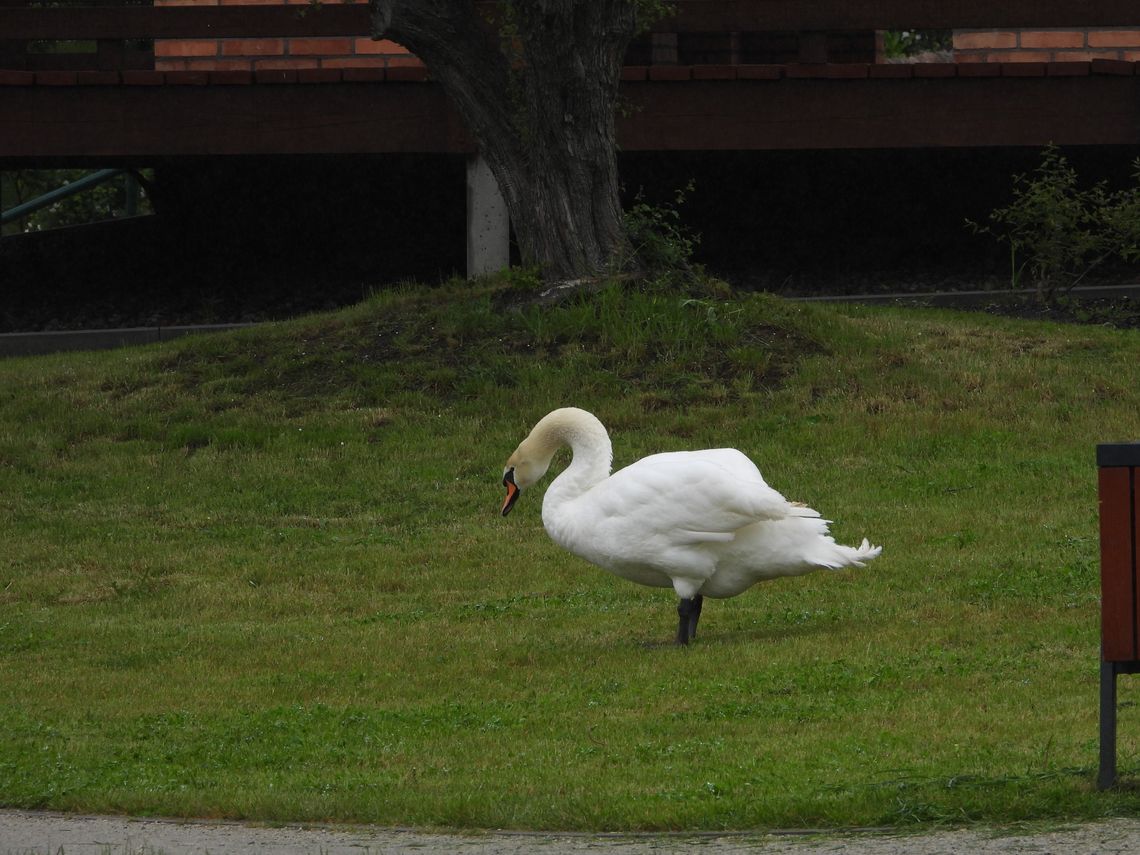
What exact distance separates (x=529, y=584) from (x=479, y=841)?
460cm

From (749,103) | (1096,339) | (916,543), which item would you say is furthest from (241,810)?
(749,103)

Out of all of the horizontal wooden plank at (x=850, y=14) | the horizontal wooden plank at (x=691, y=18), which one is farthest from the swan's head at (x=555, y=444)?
the horizontal wooden plank at (x=850, y=14)

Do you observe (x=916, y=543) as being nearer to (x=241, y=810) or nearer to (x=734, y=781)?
(x=734, y=781)

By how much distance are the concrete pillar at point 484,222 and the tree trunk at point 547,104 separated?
2176 mm

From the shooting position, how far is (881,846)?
5102 mm

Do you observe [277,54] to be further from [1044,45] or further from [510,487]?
[510,487]

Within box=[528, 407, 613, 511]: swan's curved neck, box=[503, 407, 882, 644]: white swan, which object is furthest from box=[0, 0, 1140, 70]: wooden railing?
box=[503, 407, 882, 644]: white swan

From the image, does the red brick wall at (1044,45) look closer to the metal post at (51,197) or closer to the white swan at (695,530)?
the metal post at (51,197)

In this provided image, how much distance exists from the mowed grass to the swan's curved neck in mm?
691

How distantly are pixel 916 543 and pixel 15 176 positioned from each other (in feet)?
83.7

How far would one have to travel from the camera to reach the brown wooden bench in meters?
5.31

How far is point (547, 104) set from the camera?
1495 centimetres

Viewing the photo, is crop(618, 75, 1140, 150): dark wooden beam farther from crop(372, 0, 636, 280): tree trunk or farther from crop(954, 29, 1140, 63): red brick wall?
crop(954, 29, 1140, 63): red brick wall

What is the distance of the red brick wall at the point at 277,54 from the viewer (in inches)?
795
